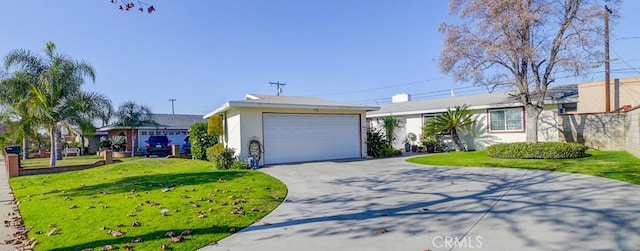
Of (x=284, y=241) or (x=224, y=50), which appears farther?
(x=224, y=50)

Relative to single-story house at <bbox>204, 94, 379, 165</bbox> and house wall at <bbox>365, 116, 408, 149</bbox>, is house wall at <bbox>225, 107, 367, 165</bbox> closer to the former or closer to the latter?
single-story house at <bbox>204, 94, 379, 165</bbox>

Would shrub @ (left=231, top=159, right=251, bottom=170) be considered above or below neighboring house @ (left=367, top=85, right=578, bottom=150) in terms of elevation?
below

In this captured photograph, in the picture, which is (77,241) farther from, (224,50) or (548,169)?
(224,50)

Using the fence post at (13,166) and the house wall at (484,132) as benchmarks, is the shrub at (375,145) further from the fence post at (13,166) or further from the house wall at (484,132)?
the fence post at (13,166)

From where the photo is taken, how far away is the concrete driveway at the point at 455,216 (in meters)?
3.91

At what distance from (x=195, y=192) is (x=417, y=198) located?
187 inches

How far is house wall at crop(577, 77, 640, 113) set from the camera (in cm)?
1694

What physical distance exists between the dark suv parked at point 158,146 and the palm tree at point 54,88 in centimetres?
545

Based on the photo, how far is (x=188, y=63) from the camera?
63.2 feet

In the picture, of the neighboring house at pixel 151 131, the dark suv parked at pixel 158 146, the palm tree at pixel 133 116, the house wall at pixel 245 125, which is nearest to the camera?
the house wall at pixel 245 125

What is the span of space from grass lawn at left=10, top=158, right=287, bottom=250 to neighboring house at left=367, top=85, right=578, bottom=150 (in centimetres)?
1355

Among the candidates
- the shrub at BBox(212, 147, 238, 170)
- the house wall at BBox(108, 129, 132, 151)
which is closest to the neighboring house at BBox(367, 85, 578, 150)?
the shrub at BBox(212, 147, 238, 170)

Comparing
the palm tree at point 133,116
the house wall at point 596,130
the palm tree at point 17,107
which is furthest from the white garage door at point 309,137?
the palm tree at point 133,116

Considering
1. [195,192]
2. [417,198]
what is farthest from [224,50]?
[417,198]
